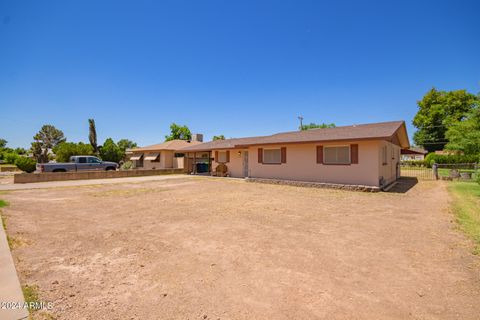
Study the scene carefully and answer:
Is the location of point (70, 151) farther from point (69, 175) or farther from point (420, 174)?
point (420, 174)

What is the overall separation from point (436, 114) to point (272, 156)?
44.9m

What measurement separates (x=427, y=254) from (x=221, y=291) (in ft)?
12.8

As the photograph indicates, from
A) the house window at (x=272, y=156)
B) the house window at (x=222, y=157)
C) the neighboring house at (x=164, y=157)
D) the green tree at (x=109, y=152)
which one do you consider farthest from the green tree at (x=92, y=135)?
the house window at (x=272, y=156)

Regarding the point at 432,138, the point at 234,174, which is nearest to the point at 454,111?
the point at 432,138

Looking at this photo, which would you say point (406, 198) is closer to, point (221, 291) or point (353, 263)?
point (353, 263)

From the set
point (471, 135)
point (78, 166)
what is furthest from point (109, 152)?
point (471, 135)

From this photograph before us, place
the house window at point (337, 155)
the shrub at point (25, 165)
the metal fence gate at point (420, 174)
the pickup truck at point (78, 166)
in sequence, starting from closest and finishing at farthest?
the house window at point (337, 155) → the pickup truck at point (78, 166) → the metal fence gate at point (420, 174) → the shrub at point (25, 165)

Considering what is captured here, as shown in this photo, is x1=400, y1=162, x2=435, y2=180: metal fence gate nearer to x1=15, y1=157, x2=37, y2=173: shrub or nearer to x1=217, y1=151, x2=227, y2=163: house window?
x1=217, y1=151, x2=227, y2=163: house window

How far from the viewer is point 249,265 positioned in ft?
12.6

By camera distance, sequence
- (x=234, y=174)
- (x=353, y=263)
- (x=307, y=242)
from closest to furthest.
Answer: (x=353, y=263), (x=307, y=242), (x=234, y=174)

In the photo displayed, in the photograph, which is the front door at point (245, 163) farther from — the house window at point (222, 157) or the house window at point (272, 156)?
the house window at point (272, 156)

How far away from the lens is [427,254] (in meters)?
4.27

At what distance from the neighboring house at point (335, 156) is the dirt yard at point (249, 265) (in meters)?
5.28

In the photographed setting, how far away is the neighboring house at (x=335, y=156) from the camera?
40.3ft
